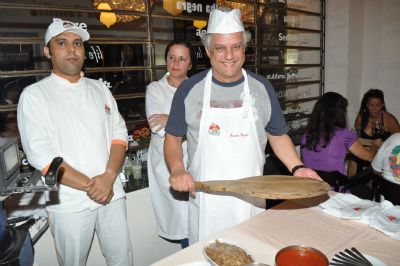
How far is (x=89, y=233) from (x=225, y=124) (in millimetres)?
1147

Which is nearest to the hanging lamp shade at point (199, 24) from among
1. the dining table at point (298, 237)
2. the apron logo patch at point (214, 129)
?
the apron logo patch at point (214, 129)

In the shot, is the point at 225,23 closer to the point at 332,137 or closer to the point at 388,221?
the point at 388,221

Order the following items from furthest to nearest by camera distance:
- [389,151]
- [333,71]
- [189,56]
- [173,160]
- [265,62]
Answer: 1. [333,71]
2. [265,62]
3. [189,56]
4. [389,151]
5. [173,160]

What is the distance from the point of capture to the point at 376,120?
4.25 meters

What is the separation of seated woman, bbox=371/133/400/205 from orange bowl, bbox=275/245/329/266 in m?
1.80

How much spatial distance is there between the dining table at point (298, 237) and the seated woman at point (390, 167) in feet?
3.79

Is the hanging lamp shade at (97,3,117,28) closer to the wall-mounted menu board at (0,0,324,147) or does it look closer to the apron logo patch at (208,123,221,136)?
the wall-mounted menu board at (0,0,324,147)

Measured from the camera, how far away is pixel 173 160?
192 centimetres

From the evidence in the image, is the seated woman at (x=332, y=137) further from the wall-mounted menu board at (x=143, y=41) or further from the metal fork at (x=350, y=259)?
the metal fork at (x=350, y=259)

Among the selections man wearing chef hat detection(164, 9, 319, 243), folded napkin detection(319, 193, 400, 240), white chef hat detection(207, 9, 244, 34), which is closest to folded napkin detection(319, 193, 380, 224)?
folded napkin detection(319, 193, 400, 240)

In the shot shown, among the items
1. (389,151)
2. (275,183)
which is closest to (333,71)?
(389,151)

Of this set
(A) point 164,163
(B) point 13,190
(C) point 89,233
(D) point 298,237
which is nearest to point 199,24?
(A) point 164,163

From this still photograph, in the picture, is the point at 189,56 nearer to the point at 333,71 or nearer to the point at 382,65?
the point at 333,71

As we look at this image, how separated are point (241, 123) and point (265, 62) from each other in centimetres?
283
